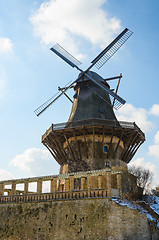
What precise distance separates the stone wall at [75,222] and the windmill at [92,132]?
677 cm

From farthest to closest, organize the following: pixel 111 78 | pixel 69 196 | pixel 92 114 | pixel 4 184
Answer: pixel 111 78 < pixel 92 114 < pixel 4 184 < pixel 69 196

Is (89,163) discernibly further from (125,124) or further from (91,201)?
(91,201)

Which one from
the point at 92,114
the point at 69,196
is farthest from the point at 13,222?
the point at 92,114

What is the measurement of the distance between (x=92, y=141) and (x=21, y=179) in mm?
7367

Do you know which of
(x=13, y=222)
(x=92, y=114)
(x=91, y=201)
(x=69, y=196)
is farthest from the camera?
(x=92, y=114)

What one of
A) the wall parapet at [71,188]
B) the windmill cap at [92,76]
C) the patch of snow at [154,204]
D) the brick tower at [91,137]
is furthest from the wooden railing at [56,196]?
the windmill cap at [92,76]

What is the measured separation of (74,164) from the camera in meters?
25.9

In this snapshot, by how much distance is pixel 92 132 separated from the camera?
85.3ft

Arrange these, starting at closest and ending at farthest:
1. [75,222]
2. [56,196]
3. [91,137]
A: [75,222], [56,196], [91,137]

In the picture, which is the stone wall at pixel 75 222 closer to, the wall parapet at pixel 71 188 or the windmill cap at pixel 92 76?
the wall parapet at pixel 71 188

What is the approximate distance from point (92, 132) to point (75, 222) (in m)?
10.0

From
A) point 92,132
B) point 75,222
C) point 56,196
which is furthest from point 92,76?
point 75,222

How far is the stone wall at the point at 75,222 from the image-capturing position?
15945 mm

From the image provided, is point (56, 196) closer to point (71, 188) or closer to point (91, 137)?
point (71, 188)
